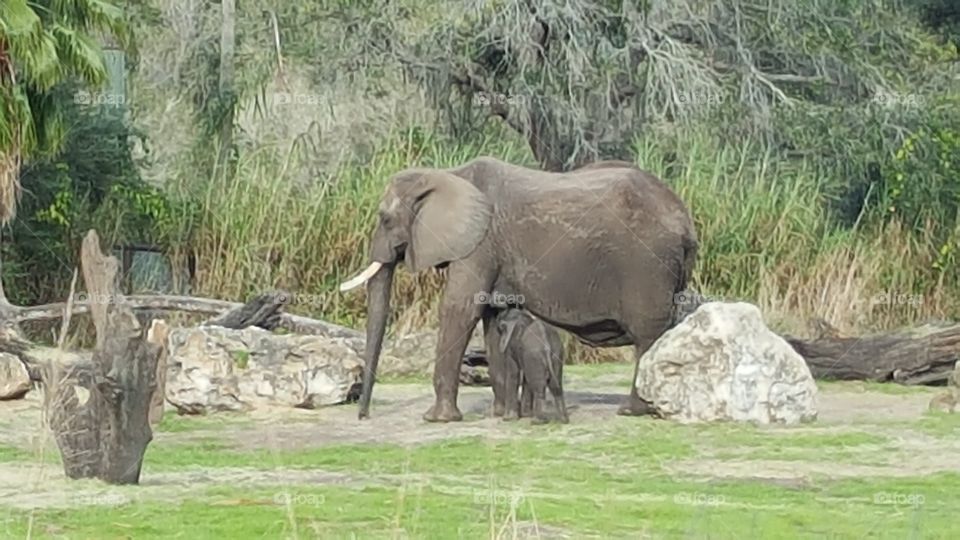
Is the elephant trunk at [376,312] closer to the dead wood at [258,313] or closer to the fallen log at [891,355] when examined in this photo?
the dead wood at [258,313]

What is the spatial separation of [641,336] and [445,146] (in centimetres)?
1062

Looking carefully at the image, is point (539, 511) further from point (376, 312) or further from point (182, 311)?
point (182, 311)

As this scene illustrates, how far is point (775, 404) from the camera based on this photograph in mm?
16922

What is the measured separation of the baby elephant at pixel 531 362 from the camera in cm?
1697

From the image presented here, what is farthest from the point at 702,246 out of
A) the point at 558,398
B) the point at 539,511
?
the point at 539,511

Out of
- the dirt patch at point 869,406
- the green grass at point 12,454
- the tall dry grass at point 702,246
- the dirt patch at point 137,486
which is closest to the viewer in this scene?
the dirt patch at point 137,486

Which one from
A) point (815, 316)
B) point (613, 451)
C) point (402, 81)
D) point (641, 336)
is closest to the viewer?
point (613, 451)

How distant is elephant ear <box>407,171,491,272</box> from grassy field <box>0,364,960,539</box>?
4.29 feet

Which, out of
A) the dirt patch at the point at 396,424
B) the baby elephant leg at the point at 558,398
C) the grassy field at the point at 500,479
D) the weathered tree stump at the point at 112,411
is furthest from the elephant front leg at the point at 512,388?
the weathered tree stump at the point at 112,411

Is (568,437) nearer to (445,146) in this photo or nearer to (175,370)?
(175,370)

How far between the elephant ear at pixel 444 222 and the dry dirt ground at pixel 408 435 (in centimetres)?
131

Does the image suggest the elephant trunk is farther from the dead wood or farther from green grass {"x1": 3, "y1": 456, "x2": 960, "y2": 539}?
green grass {"x1": 3, "y1": 456, "x2": 960, "y2": 539}

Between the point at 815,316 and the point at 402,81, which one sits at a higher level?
the point at 402,81

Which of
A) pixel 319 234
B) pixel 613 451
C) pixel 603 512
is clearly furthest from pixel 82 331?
pixel 603 512
